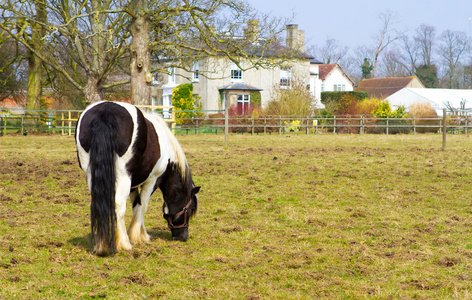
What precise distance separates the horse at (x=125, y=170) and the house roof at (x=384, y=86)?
54.0 metres

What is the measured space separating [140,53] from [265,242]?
11.0 meters

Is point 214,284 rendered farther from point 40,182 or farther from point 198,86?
point 198,86

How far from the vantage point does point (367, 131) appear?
2797cm

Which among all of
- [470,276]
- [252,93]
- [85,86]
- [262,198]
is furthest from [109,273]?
[252,93]

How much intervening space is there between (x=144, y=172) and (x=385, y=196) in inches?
164

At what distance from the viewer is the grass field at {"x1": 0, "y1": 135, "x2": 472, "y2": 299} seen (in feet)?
11.1

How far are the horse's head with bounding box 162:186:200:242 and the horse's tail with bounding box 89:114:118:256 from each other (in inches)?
33.4

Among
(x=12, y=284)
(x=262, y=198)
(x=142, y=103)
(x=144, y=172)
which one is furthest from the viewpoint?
(x=142, y=103)

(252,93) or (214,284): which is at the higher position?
(252,93)

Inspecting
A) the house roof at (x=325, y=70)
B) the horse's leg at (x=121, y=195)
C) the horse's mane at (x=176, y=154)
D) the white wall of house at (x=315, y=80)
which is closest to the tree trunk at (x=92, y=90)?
the horse's mane at (x=176, y=154)

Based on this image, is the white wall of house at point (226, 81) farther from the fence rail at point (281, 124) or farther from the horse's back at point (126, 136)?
the horse's back at point (126, 136)

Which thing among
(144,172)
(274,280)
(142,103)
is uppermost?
(142,103)

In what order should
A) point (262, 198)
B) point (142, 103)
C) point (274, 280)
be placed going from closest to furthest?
point (274, 280)
point (262, 198)
point (142, 103)

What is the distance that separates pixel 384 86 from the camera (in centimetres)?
5844
